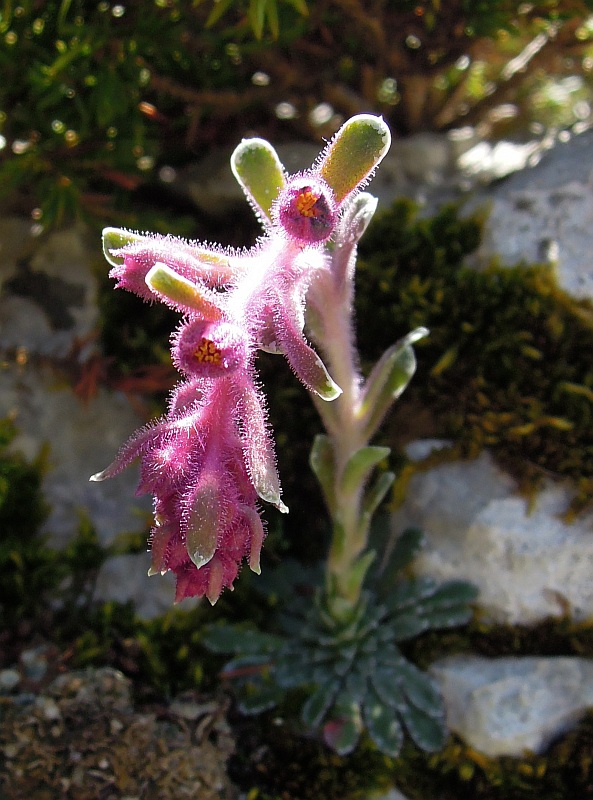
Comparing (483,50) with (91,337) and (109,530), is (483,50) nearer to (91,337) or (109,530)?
(91,337)

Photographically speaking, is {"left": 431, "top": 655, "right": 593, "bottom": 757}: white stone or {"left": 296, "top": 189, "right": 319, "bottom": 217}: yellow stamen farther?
{"left": 431, "top": 655, "right": 593, "bottom": 757}: white stone

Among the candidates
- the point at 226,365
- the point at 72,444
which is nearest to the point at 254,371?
the point at 226,365

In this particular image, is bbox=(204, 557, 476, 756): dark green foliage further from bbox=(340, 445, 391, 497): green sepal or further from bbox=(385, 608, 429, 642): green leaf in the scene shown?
bbox=(340, 445, 391, 497): green sepal

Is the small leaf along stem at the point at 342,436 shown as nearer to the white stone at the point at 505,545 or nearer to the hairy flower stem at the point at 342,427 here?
the hairy flower stem at the point at 342,427

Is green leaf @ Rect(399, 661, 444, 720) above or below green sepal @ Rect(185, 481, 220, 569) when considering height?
below

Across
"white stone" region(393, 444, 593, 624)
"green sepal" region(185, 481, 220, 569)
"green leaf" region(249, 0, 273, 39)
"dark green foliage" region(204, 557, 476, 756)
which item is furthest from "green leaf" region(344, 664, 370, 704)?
"green leaf" region(249, 0, 273, 39)

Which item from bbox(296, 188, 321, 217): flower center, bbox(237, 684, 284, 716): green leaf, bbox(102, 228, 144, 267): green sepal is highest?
bbox(296, 188, 321, 217): flower center

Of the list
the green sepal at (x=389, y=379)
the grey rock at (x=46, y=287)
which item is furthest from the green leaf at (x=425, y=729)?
the grey rock at (x=46, y=287)
